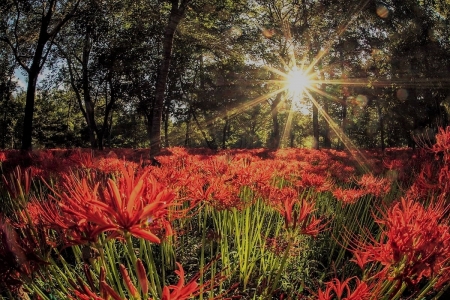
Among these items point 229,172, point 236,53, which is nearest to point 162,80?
point 236,53

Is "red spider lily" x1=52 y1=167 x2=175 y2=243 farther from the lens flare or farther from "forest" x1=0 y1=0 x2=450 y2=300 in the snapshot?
the lens flare

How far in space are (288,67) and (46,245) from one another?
24.6 meters

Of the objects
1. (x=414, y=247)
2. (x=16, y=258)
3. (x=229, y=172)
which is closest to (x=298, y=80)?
(x=229, y=172)

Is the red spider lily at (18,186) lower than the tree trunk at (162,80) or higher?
lower

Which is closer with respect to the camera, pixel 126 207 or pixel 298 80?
pixel 126 207

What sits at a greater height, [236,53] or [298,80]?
[298,80]

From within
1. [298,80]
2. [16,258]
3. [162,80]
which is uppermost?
[298,80]

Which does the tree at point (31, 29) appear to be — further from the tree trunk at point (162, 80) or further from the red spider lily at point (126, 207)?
the red spider lily at point (126, 207)

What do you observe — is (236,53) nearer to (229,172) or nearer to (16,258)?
(229,172)

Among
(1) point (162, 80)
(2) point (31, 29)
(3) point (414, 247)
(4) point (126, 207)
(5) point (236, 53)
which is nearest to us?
(4) point (126, 207)

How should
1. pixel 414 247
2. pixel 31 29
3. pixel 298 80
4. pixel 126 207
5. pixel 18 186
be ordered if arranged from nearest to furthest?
pixel 126 207, pixel 414 247, pixel 18 186, pixel 31 29, pixel 298 80

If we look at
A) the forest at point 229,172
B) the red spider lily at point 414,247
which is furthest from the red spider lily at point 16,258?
the red spider lily at point 414,247

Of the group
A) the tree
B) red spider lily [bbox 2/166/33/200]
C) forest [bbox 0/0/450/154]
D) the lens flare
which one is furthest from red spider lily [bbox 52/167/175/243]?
the lens flare

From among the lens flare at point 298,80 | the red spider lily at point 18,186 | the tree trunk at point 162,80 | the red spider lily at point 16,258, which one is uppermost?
the lens flare at point 298,80
